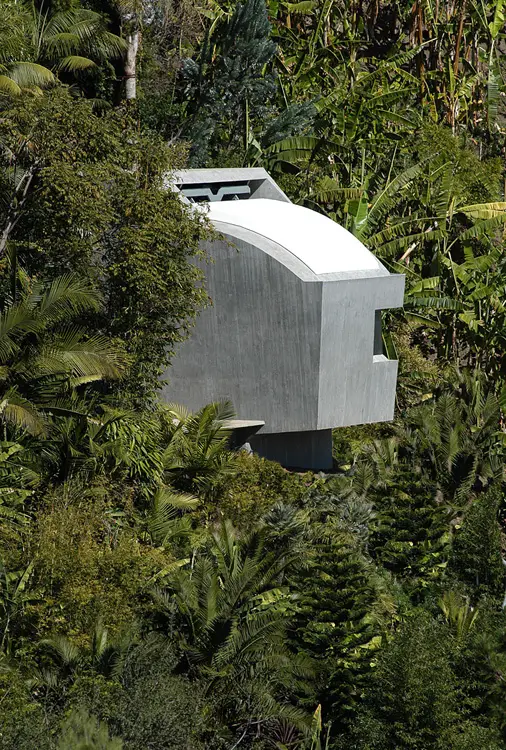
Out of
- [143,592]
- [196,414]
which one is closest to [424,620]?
[143,592]

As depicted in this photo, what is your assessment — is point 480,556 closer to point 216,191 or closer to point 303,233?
point 303,233

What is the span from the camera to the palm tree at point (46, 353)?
48.6 feet

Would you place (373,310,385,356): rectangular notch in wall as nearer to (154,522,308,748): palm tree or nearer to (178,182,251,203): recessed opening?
(178,182,251,203): recessed opening

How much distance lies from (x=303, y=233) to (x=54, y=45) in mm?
9923

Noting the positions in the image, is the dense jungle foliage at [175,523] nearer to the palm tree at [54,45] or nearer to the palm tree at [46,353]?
the palm tree at [46,353]

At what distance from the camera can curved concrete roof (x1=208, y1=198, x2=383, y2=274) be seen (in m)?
19.2

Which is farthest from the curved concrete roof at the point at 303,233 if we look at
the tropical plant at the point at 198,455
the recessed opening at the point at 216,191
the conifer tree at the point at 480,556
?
the conifer tree at the point at 480,556

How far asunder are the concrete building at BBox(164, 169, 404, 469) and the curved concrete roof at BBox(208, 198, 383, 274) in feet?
0.08

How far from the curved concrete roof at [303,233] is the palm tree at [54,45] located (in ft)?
21.9

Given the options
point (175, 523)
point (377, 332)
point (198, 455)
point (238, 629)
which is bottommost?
point (238, 629)

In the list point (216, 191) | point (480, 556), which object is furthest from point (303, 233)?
point (480, 556)

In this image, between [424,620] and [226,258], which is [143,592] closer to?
[424,620]

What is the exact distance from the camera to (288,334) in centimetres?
→ 1911

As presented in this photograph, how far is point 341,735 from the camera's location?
46.1ft
